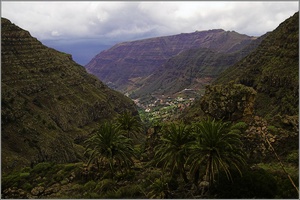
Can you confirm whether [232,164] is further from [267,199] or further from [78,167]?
[78,167]

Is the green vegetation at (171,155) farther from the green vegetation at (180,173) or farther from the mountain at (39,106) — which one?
the mountain at (39,106)

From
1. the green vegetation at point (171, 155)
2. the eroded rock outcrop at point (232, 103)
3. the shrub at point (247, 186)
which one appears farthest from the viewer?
the eroded rock outcrop at point (232, 103)

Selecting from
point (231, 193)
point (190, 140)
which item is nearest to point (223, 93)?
point (190, 140)

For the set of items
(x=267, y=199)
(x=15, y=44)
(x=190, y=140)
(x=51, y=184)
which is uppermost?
(x=15, y=44)

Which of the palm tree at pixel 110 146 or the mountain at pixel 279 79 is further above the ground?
the mountain at pixel 279 79

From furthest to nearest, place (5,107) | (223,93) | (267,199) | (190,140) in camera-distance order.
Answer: (5,107)
(223,93)
(190,140)
(267,199)

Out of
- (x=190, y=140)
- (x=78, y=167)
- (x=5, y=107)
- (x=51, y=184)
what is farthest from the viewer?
(x=5, y=107)

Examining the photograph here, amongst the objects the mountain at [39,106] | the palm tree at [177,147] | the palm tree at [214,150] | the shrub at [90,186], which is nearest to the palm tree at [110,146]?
the shrub at [90,186]

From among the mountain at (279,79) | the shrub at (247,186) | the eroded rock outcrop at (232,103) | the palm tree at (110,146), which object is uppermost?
the mountain at (279,79)

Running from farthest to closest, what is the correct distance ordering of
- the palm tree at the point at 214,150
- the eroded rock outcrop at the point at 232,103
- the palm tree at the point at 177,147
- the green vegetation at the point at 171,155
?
the eroded rock outcrop at the point at 232,103, the palm tree at the point at 177,147, the green vegetation at the point at 171,155, the palm tree at the point at 214,150
